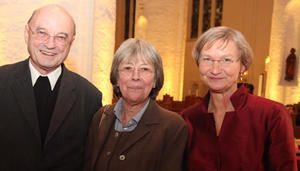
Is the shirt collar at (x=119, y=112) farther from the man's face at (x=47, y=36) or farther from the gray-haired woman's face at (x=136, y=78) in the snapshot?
the man's face at (x=47, y=36)

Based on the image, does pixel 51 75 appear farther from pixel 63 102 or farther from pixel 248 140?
pixel 248 140

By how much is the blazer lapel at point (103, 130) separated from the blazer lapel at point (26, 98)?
0.39m

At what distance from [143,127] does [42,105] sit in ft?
2.40

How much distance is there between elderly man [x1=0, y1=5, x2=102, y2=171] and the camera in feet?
6.39

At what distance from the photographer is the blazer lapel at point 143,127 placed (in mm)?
1961

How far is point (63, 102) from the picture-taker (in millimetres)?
2074

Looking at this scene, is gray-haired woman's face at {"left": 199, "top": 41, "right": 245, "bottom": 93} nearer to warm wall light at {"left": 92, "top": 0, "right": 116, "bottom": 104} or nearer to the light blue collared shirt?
the light blue collared shirt

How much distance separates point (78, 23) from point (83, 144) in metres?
2.46

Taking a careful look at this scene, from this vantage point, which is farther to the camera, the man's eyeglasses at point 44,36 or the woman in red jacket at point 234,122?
the man's eyeglasses at point 44,36

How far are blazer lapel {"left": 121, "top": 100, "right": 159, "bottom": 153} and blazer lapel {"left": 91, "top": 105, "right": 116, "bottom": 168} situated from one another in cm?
19

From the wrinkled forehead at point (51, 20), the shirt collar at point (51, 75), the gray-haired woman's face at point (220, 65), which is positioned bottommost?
the shirt collar at point (51, 75)

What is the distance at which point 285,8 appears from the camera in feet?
31.7

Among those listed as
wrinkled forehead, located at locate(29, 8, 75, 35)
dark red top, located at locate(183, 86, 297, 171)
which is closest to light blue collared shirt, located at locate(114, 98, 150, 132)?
dark red top, located at locate(183, 86, 297, 171)

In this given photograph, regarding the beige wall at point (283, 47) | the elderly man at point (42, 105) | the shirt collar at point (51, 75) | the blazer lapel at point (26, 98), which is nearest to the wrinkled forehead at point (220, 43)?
the elderly man at point (42, 105)
